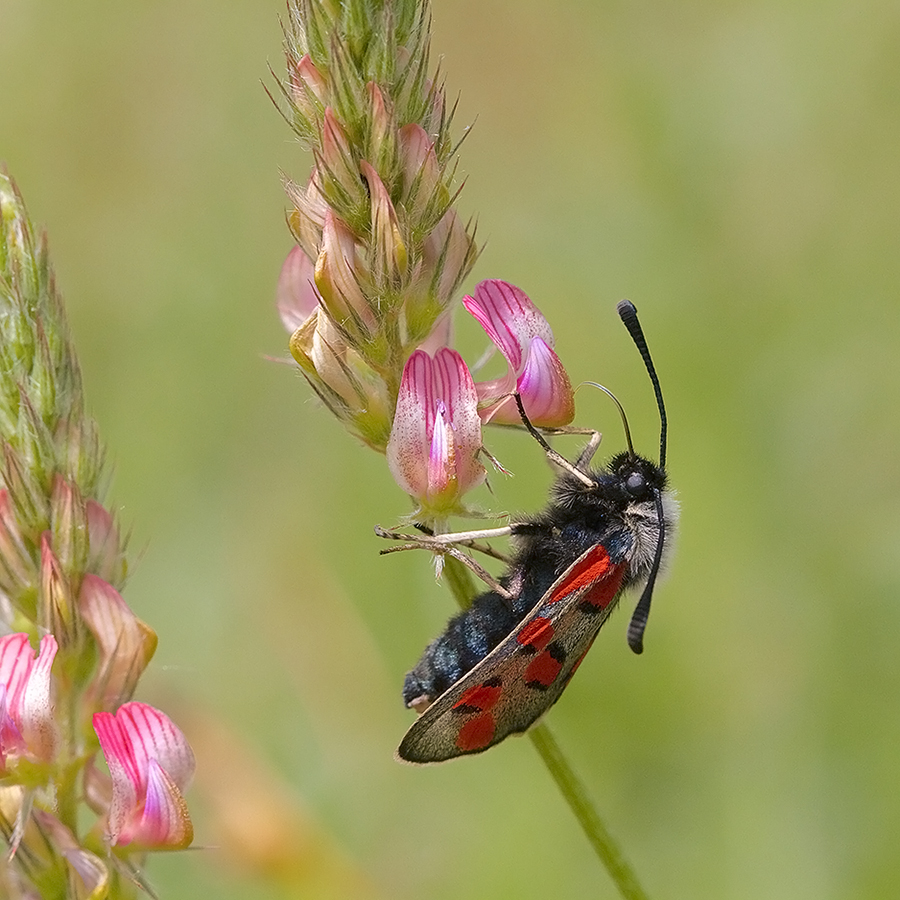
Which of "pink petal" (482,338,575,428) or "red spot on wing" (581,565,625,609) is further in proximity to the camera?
"red spot on wing" (581,565,625,609)

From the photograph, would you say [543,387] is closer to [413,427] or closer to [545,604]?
[413,427]

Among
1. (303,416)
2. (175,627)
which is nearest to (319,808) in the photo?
(175,627)

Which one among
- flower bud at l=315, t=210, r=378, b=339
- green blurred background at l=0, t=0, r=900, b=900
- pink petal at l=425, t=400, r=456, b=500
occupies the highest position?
flower bud at l=315, t=210, r=378, b=339

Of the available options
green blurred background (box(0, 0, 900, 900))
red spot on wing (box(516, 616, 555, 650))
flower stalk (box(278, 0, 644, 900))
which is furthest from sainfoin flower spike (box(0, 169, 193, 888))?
green blurred background (box(0, 0, 900, 900))

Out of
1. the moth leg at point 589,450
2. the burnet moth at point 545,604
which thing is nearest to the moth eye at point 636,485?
the burnet moth at point 545,604

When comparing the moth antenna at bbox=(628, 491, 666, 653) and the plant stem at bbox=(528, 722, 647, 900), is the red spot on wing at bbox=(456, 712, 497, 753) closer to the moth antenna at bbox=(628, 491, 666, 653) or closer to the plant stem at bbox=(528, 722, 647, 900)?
the plant stem at bbox=(528, 722, 647, 900)
